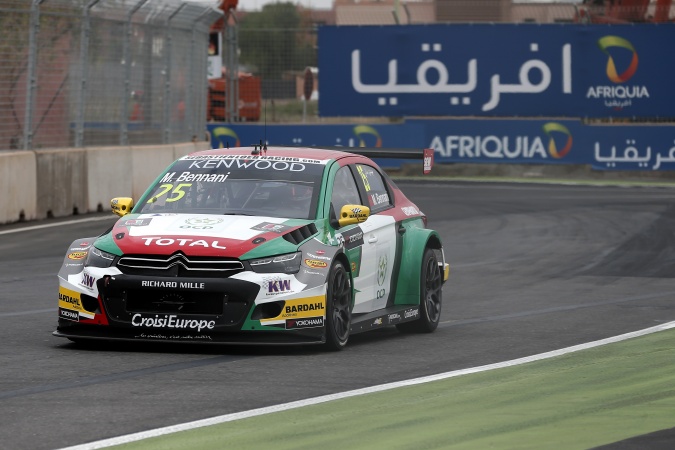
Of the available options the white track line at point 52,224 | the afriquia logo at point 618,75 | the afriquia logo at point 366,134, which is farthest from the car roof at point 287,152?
the afriquia logo at point 618,75

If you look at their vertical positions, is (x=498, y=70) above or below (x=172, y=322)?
above

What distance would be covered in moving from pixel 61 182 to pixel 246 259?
44.7ft

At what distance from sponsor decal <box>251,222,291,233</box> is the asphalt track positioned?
0.79 meters

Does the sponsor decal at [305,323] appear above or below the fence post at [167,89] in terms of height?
below

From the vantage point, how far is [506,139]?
3653cm

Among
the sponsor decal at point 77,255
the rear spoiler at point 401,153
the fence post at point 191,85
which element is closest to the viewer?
the sponsor decal at point 77,255

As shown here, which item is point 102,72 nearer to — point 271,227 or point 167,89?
point 167,89

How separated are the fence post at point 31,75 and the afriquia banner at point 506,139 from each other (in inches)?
554

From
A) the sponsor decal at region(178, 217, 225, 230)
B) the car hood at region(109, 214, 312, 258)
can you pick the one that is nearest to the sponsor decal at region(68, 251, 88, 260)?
the car hood at region(109, 214, 312, 258)

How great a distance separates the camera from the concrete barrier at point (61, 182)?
22094 millimetres

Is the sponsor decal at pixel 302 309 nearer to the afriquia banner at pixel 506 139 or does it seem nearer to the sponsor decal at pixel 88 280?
the sponsor decal at pixel 88 280

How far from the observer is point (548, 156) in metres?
36.1

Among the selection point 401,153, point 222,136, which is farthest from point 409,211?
point 222,136

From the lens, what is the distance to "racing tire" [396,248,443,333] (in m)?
11.6
